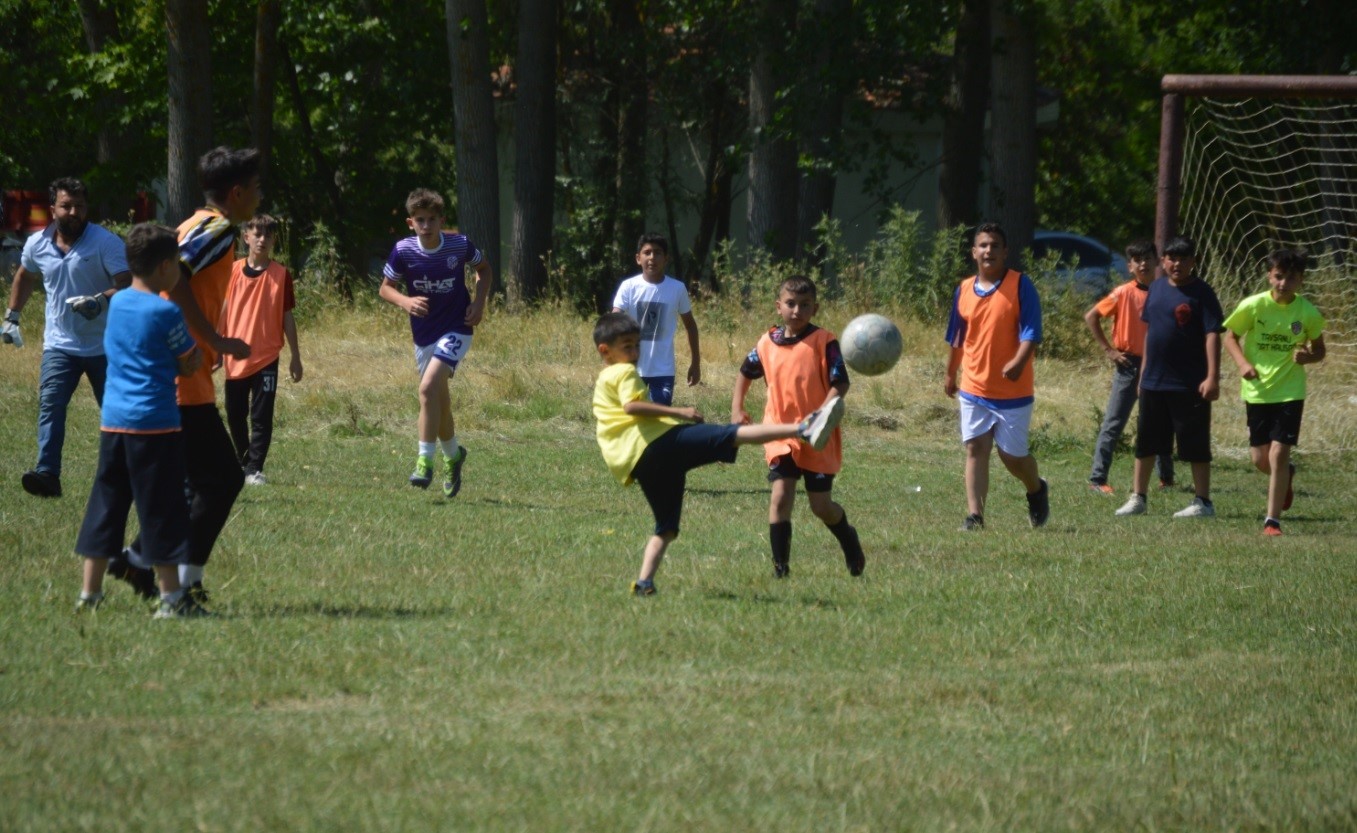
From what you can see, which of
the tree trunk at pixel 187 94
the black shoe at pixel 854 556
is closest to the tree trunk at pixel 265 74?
the tree trunk at pixel 187 94

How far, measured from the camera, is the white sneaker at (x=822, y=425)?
6926 mm

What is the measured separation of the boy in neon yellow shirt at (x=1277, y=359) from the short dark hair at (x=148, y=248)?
710 centimetres

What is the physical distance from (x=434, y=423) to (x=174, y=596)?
180 inches

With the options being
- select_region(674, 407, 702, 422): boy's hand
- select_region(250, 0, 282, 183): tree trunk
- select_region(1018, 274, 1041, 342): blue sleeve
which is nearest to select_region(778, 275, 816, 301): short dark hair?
select_region(674, 407, 702, 422): boy's hand

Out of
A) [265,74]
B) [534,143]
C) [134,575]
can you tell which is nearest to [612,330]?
[134,575]

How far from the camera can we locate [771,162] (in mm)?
25547

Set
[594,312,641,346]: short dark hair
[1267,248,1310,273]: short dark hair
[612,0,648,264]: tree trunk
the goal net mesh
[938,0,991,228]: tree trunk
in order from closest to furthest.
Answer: [594,312,641,346]: short dark hair
[1267,248,1310,273]: short dark hair
the goal net mesh
[938,0,991,228]: tree trunk
[612,0,648,264]: tree trunk

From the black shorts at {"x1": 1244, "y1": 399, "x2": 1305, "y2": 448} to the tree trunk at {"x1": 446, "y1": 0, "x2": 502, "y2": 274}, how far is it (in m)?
→ 15.2

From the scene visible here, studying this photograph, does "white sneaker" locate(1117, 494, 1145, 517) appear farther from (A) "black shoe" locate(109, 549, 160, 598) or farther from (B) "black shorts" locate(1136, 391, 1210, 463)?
(A) "black shoe" locate(109, 549, 160, 598)

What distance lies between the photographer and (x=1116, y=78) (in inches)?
1297

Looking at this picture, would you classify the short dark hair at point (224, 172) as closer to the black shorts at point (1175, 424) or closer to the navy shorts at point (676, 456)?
the navy shorts at point (676, 456)

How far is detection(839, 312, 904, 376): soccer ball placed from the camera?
31.7 feet

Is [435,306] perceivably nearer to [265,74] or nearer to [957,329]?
[957,329]

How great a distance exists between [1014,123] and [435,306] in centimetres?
1332
